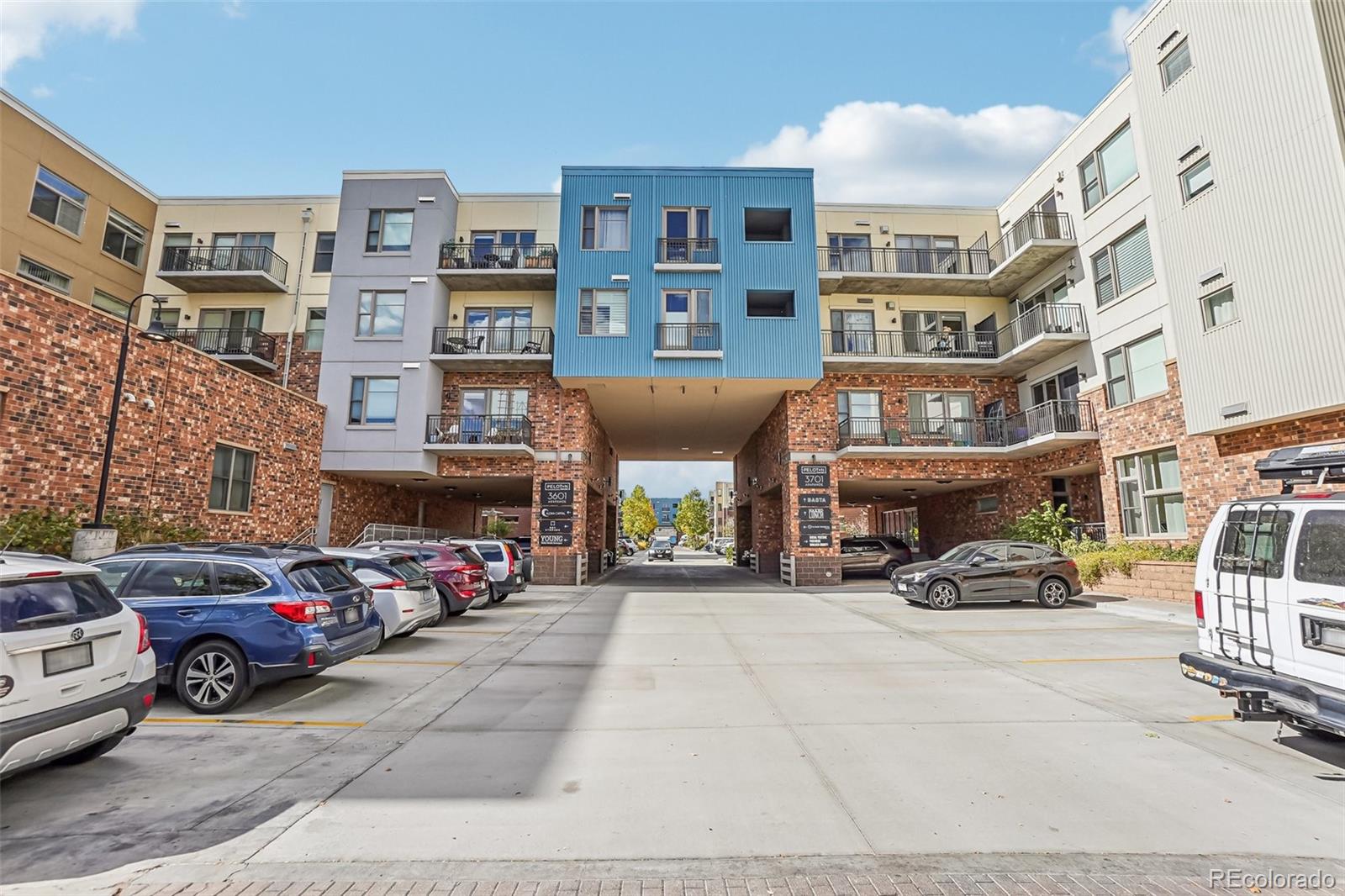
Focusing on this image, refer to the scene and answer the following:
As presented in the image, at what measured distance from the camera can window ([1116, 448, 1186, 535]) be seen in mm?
15820

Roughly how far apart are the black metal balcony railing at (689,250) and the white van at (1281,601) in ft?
57.4

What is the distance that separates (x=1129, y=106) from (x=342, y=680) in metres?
23.2

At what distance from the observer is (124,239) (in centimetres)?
2258

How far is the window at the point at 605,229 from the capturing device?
21531mm

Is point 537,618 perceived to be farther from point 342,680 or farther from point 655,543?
point 655,543

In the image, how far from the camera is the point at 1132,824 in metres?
3.84

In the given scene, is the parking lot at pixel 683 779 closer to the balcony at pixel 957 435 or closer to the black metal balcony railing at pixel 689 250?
the balcony at pixel 957 435

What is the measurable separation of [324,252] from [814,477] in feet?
68.3

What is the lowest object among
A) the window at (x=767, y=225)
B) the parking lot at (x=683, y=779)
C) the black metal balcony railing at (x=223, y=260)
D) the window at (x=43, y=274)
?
the parking lot at (x=683, y=779)

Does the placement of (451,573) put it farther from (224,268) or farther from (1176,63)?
(1176,63)

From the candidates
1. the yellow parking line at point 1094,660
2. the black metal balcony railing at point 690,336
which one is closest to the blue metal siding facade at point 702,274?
the black metal balcony railing at point 690,336

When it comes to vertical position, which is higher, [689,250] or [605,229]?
[605,229]

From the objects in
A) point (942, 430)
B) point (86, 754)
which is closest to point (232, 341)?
point (86, 754)

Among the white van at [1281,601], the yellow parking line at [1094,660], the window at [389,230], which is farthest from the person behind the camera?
the window at [389,230]
